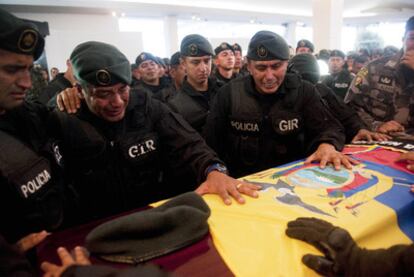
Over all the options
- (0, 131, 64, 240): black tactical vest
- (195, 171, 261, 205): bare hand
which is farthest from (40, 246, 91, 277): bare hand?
(195, 171, 261, 205): bare hand

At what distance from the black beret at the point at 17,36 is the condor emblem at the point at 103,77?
26cm

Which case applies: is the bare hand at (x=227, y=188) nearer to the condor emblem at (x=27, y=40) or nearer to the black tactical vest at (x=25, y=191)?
the black tactical vest at (x=25, y=191)

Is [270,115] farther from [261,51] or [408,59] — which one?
[408,59]

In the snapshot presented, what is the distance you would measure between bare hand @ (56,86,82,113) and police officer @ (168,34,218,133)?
1117 mm

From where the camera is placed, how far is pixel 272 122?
1.85 m

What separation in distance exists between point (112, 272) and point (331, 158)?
1.25 meters

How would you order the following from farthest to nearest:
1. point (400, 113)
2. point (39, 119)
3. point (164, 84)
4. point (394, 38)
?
point (394, 38) < point (164, 84) < point (400, 113) < point (39, 119)

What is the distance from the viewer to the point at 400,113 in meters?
2.24

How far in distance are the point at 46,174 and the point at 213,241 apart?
72 cm

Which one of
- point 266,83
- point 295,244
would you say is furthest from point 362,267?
point 266,83

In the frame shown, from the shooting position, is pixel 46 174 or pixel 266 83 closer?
pixel 46 174

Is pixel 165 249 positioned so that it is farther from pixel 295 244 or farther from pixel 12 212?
pixel 12 212

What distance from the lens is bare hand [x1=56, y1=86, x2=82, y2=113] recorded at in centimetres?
146

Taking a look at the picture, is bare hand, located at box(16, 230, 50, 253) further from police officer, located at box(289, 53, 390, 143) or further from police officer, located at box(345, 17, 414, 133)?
police officer, located at box(345, 17, 414, 133)
